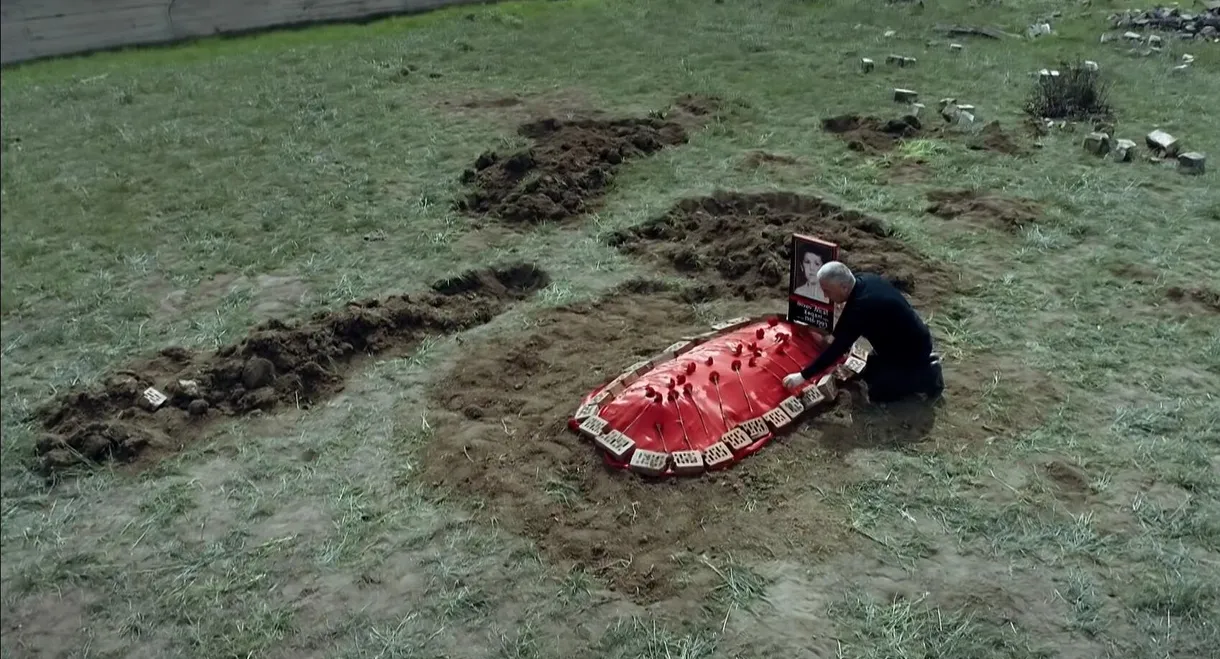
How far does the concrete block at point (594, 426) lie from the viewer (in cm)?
605

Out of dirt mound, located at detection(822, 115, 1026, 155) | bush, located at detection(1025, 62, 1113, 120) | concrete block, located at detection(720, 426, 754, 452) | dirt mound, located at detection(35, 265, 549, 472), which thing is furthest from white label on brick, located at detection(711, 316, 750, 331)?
bush, located at detection(1025, 62, 1113, 120)

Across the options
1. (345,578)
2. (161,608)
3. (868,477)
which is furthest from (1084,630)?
(161,608)

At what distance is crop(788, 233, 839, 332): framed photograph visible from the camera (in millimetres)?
6406

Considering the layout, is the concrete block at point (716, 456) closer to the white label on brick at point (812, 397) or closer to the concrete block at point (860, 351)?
the white label on brick at point (812, 397)

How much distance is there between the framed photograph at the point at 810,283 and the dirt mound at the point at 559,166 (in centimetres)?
341

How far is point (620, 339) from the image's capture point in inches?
288

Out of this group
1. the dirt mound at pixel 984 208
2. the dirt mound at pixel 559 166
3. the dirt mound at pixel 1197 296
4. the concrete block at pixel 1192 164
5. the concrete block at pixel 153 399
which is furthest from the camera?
the concrete block at pixel 1192 164

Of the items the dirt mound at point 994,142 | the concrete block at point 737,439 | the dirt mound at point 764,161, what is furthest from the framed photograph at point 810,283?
the dirt mound at point 994,142

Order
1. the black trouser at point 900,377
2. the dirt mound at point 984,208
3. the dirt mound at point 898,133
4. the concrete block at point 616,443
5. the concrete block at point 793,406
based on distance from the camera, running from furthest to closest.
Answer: the dirt mound at point 898,133
the dirt mound at point 984,208
the black trouser at point 900,377
the concrete block at point 793,406
the concrete block at point 616,443

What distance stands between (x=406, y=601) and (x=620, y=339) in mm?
2879

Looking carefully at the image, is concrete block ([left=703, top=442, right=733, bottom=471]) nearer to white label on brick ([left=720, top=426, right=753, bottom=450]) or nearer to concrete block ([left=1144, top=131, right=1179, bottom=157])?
white label on brick ([left=720, top=426, right=753, bottom=450])

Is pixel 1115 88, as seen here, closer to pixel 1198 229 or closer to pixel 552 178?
pixel 1198 229

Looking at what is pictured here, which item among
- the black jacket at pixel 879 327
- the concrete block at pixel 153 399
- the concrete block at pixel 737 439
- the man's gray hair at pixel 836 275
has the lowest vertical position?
the concrete block at pixel 737 439

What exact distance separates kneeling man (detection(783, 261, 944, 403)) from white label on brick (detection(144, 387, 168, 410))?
4.10 meters
